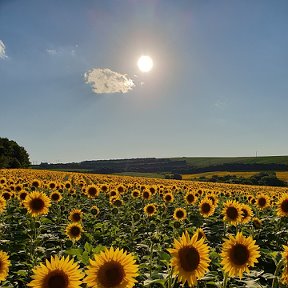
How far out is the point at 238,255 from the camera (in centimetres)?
436

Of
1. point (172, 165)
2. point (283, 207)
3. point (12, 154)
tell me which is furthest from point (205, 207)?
point (172, 165)

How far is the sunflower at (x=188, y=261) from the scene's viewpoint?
4.05m

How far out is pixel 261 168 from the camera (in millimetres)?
118250

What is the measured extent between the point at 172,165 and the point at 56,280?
143 m

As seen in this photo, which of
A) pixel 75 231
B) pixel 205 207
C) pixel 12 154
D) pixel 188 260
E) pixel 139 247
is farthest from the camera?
pixel 12 154

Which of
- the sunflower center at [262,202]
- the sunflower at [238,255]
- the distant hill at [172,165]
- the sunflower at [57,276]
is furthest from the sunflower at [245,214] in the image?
the distant hill at [172,165]

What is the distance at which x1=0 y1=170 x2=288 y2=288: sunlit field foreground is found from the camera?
149 inches

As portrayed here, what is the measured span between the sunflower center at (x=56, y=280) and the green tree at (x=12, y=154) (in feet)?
271

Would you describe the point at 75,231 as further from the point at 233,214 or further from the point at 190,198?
the point at 190,198

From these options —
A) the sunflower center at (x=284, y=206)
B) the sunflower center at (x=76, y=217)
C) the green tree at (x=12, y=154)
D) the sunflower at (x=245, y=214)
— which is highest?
the green tree at (x=12, y=154)

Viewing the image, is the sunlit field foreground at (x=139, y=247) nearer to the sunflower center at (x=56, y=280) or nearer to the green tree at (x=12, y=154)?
the sunflower center at (x=56, y=280)

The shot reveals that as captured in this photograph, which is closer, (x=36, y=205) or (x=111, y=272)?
(x=111, y=272)

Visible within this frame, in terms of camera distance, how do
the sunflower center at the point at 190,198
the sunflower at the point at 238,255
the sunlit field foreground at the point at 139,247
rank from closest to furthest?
the sunlit field foreground at the point at 139,247 < the sunflower at the point at 238,255 < the sunflower center at the point at 190,198

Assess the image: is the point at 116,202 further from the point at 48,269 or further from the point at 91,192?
the point at 48,269
